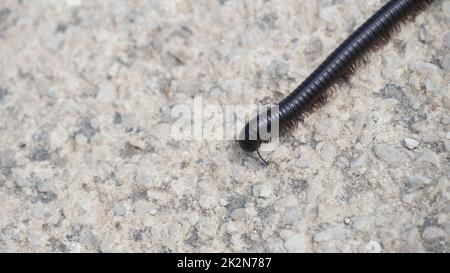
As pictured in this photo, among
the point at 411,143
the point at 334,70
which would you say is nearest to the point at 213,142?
the point at 334,70

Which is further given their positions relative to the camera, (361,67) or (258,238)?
(361,67)

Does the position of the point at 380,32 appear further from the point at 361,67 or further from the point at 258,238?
the point at 258,238

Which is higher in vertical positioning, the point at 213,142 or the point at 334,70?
the point at 334,70

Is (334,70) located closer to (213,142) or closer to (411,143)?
(411,143)

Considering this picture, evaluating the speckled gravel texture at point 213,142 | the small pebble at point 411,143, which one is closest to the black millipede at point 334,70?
the speckled gravel texture at point 213,142

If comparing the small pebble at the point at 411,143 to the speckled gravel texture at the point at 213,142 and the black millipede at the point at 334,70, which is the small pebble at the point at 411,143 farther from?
the black millipede at the point at 334,70
